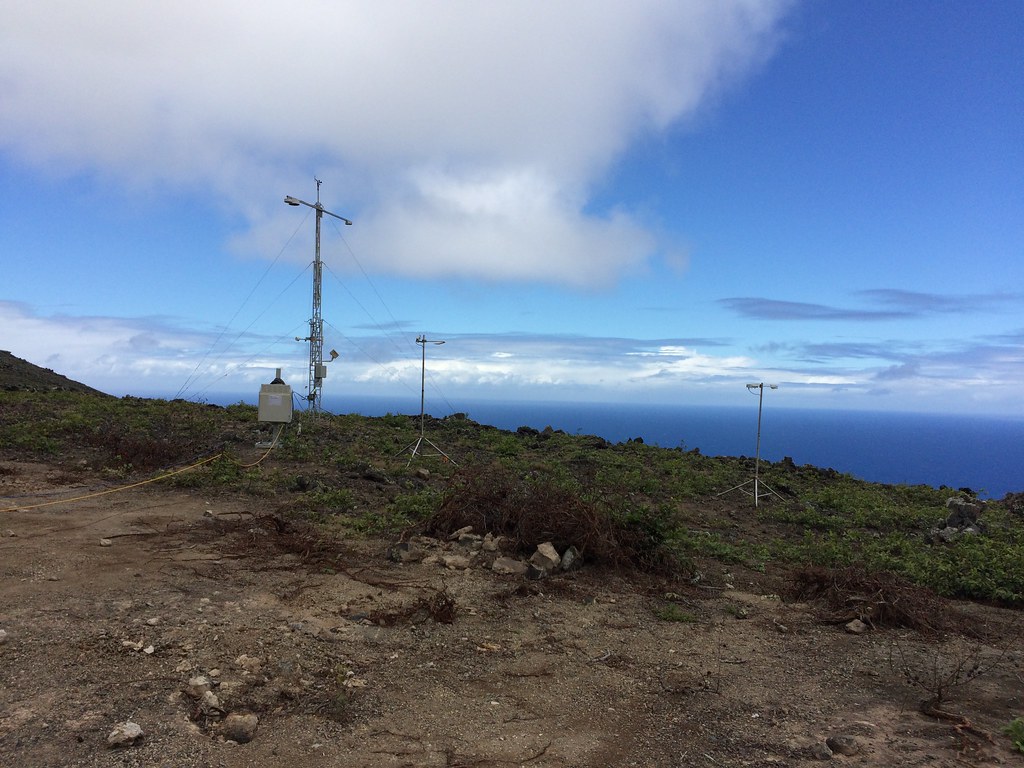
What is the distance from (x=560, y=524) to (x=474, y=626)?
2.59m

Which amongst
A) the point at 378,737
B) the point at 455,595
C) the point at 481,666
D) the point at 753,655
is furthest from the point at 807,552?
the point at 378,737

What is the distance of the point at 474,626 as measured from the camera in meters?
6.12

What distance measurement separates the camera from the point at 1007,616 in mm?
7395

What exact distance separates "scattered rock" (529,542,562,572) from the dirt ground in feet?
0.87

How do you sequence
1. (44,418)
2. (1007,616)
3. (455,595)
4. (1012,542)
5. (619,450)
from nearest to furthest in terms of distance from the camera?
(455,595) → (1007,616) → (1012,542) → (44,418) → (619,450)

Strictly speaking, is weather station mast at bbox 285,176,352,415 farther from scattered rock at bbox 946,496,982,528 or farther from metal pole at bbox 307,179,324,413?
scattered rock at bbox 946,496,982,528

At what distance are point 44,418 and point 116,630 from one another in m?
14.3

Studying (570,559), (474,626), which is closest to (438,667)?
(474,626)

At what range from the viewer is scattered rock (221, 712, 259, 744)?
3949 mm

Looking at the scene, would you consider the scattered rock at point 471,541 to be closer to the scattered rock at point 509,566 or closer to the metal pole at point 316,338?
the scattered rock at point 509,566

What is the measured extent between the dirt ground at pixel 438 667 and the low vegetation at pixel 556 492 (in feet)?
2.82

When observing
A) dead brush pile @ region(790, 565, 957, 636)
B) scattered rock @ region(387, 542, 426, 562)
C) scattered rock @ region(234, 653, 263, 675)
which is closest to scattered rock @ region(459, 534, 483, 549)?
scattered rock @ region(387, 542, 426, 562)

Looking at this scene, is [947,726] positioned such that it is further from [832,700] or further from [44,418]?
[44,418]

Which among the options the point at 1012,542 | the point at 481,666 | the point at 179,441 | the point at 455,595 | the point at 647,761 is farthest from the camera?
the point at 179,441
